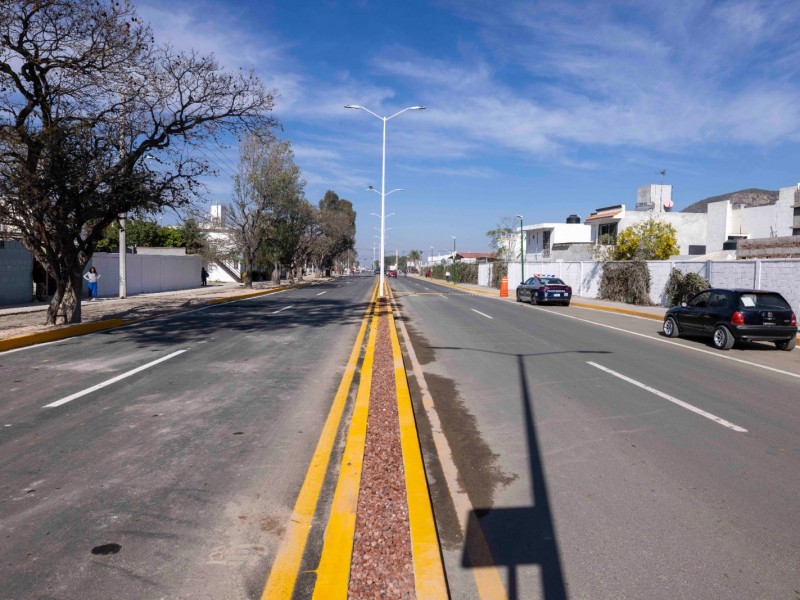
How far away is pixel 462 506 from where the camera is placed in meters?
4.11

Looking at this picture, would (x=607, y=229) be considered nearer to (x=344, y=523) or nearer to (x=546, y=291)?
(x=546, y=291)

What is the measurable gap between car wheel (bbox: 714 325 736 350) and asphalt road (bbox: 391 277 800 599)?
2546 millimetres

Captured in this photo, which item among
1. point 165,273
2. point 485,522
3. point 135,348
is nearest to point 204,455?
point 485,522

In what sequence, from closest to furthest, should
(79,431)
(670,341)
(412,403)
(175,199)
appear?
(79,431) → (412,403) → (670,341) → (175,199)

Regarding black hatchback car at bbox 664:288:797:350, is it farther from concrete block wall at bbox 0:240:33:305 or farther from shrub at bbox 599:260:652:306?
concrete block wall at bbox 0:240:33:305

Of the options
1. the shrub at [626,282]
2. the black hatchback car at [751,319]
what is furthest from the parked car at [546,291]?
the black hatchback car at [751,319]

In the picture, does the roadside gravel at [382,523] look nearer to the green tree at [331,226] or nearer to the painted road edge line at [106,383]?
the painted road edge line at [106,383]

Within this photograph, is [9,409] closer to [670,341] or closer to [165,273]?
[670,341]

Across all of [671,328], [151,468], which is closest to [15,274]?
[151,468]

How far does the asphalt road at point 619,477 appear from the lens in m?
3.27

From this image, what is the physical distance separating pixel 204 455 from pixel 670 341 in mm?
12423

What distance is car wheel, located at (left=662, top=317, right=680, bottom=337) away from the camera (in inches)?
586

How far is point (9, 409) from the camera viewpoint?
21.8ft

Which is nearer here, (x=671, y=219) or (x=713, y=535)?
(x=713, y=535)
